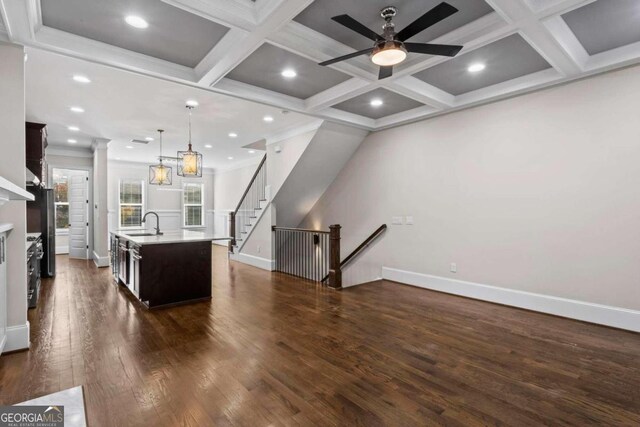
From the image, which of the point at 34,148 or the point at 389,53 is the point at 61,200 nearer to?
the point at 34,148

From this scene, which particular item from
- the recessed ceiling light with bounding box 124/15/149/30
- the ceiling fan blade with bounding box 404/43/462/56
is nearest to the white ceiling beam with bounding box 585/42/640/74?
the ceiling fan blade with bounding box 404/43/462/56

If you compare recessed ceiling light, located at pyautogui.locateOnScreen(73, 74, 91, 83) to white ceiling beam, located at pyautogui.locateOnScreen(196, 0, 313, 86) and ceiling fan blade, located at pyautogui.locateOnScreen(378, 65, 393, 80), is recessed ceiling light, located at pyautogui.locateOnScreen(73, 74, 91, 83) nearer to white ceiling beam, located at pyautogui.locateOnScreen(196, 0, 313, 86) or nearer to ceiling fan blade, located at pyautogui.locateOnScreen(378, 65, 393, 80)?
white ceiling beam, located at pyautogui.locateOnScreen(196, 0, 313, 86)

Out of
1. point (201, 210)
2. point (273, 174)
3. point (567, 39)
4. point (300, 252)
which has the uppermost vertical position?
point (567, 39)

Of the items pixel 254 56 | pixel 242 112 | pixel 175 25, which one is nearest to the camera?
pixel 175 25

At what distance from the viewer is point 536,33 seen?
113 inches

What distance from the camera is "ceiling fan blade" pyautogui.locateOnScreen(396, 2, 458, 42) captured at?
2.17 meters

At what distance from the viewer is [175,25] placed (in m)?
2.88

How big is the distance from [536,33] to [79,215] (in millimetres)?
9587

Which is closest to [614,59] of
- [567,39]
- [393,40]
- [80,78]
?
[567,39]

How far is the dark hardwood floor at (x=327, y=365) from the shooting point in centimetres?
206

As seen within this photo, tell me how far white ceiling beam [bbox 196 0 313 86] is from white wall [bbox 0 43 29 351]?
168 centimetres

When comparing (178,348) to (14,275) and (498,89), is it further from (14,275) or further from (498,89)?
(498,89)

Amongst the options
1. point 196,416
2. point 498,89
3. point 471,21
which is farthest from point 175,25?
point 498,89

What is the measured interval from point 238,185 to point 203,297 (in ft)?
21.1
